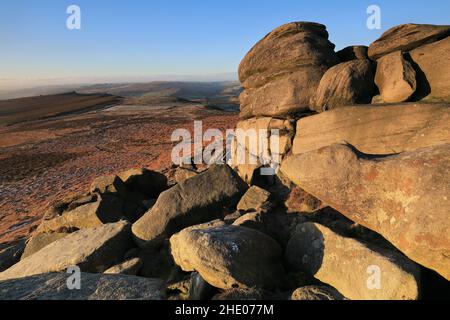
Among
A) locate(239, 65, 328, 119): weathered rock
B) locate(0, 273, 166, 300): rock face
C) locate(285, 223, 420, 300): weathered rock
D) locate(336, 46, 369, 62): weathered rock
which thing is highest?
locate(336, 46, 369, 62): weathered rock

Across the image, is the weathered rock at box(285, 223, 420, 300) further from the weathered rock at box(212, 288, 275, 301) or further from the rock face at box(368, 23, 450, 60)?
the rock face at box(368, 23, 450, 60)

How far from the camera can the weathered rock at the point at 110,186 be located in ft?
43.8

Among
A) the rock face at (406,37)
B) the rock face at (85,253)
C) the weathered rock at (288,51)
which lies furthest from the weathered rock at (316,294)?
the rock face at (406,37)

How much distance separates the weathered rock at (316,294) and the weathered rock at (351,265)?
240 millimetres

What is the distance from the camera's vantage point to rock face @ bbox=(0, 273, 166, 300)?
6.48 m

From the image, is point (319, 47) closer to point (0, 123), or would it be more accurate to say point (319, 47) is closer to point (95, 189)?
point (95, 189)

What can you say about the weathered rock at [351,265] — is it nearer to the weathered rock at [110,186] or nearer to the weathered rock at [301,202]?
the weathered rock at [301,202]

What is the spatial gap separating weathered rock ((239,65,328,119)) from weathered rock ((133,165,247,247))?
3304 mm

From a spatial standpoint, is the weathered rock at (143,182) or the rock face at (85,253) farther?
the weathered rock at (143,182)

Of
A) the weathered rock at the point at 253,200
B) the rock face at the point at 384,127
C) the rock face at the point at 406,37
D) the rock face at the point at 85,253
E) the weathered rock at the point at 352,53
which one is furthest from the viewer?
the weathered rock at the point at 352,53

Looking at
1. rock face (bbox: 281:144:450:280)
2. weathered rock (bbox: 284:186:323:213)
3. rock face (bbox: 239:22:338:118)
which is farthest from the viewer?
rock face (bbox: 239:22:338:118)

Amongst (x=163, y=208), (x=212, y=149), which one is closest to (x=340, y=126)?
(x=163, y=208)

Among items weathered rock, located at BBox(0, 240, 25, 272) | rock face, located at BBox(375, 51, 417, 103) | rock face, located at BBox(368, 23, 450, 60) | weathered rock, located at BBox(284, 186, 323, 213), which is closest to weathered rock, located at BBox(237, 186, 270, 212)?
weathered rock, located at BBox(284, 186, 323, 213)
